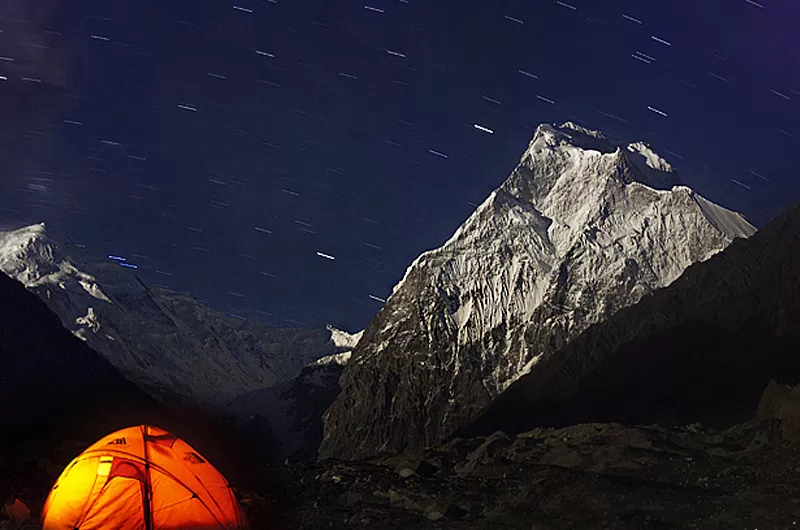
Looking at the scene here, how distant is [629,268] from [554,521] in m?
174

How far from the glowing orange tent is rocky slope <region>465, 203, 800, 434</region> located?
67173 millimetres

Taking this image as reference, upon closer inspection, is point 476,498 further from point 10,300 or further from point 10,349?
point 10,300

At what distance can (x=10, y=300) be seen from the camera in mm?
127188

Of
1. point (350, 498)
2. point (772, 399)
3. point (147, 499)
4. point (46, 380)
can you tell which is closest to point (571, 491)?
point (350, 498)

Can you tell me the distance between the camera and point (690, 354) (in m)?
97.1

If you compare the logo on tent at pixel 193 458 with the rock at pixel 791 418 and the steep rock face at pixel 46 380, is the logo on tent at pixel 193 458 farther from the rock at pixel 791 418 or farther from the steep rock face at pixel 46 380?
the steep rock face at pixel 46 380

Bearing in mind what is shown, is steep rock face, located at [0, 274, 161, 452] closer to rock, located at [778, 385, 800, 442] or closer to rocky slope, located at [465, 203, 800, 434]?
rock, located at [778, 385, 800, 442]

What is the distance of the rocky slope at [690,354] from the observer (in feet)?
269

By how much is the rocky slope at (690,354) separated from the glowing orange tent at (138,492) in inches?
2645

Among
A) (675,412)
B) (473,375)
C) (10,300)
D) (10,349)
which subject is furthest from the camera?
(473,375)

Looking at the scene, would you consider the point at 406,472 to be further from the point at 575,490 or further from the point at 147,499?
the point at 147,499

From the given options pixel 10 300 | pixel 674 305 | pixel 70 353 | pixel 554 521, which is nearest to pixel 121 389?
pixel 70 353

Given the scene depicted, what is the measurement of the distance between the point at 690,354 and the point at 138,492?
95391mm

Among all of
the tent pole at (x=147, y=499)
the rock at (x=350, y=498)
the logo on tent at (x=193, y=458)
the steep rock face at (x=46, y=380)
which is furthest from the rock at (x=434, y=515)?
the steep rock face at (x=46, y=380)
